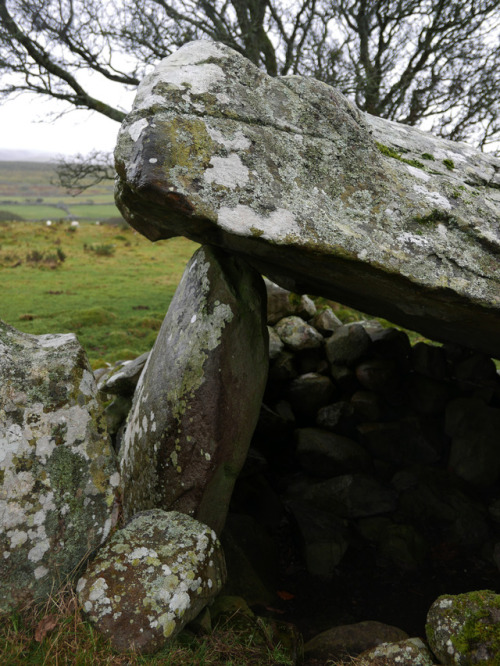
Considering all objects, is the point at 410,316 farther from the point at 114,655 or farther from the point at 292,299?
the point at 114,655

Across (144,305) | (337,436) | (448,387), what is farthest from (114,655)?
(144,305)

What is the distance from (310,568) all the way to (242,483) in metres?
1.11

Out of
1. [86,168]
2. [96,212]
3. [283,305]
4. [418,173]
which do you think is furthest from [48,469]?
[96,212]

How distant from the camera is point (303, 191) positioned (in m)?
3.57

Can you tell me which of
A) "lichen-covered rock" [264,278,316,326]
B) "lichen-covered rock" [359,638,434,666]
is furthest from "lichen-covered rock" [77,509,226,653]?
"lichen-covered rock" [264,278,316,326]

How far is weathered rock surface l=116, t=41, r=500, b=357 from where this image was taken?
3.38 meters

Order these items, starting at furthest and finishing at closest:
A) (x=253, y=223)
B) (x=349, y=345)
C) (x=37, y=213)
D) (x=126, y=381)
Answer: (x=37, y=213) → (x=349, y=345) → (x=126, y=381) → (x=253, y=223)

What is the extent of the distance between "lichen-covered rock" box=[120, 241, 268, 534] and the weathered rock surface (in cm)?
44

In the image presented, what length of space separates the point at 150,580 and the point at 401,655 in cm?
147

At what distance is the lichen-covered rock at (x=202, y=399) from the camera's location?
390cm

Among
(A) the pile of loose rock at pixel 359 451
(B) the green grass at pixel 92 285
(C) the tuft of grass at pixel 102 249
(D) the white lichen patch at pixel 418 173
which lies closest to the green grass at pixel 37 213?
(B) the green grass at pixel 92 285

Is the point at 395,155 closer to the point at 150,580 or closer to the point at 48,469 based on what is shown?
the point at 48,469

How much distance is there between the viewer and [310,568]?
5133mm

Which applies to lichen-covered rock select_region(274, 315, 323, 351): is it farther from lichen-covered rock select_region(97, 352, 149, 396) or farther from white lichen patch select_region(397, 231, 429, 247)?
white lichen patch select_region(397, 231, 429, 247)
